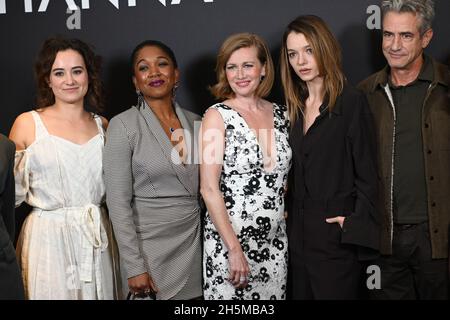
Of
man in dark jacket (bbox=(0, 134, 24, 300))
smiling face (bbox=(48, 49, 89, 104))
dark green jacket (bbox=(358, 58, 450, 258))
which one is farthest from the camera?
smiling face (bbox=(48, 49, 89, 104))

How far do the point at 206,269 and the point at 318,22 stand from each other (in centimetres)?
117

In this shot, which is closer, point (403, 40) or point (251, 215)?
point (251, 215)

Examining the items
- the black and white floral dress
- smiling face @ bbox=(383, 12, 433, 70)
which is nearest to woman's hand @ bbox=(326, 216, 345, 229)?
the black and white floral dress

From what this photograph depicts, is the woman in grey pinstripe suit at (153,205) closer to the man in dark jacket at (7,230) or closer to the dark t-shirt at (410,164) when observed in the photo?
the man in dark jacket at (7,230)

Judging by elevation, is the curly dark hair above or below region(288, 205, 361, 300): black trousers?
above

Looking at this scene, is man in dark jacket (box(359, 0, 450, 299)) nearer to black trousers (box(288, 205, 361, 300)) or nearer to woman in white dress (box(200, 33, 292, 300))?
black trousers (box(288, 205, 361, 300))

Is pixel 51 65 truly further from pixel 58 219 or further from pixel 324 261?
pixel 324 261

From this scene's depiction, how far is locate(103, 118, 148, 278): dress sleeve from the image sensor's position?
3.07 metres

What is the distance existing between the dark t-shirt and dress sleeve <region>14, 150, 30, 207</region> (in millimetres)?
1623

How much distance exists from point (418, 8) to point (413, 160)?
68 centimetres

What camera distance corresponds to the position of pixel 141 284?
3068 mm

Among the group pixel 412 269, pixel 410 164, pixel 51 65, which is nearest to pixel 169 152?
pixel 51 65

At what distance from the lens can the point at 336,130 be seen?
118 inches
